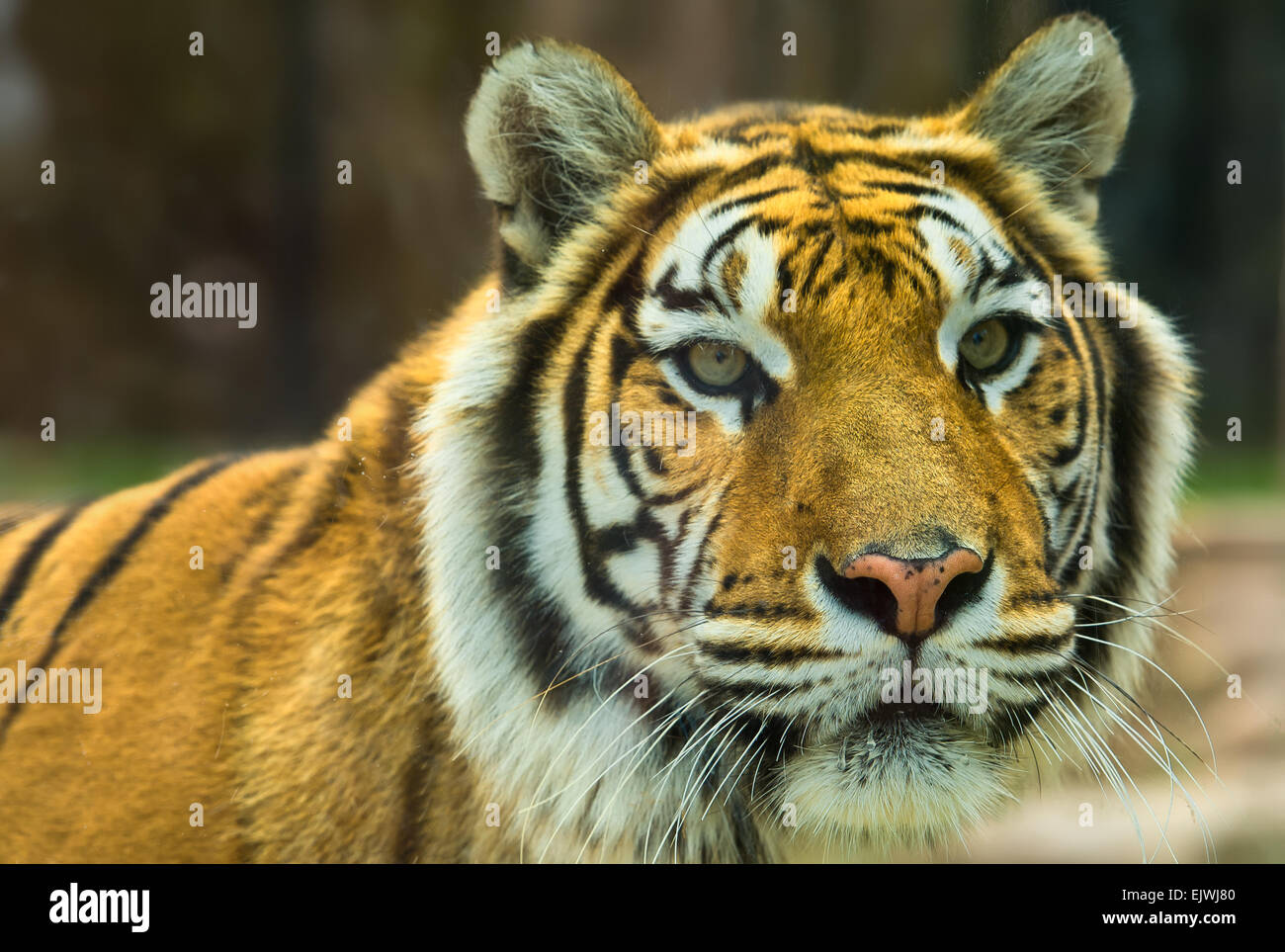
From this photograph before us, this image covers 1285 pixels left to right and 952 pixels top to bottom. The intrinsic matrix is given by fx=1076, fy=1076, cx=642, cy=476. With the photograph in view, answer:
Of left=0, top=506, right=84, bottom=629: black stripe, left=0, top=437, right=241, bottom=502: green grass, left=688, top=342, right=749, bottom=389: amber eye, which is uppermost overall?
left=688, top=342, right=749, bottom=389: amber eye

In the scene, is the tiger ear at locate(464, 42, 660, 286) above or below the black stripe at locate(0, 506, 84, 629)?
above

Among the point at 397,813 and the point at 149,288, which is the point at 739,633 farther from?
the point at 149,288

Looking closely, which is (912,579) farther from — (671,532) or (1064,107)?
(1064,107)

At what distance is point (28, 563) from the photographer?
1815mm

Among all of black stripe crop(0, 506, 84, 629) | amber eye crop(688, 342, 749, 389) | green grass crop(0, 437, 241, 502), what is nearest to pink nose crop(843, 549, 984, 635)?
amber eye crop(688, 342, 749, 389)

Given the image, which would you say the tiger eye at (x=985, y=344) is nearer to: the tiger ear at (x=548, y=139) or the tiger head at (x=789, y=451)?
the tiger head at (x=789, y=451)

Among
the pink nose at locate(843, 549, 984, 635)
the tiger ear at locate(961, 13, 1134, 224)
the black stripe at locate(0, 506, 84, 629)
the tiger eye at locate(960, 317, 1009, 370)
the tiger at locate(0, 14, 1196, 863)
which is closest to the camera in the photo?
the pink nose at locate(843, 549, 984, 635)

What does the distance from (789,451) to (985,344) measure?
0.34 m

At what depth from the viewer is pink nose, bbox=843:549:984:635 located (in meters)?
1.26

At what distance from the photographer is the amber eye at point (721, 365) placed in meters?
1.45

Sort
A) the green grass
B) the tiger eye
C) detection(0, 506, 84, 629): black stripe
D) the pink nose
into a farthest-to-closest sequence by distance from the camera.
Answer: the green grass
detection(0, 506, 84, 629): black stripe
the tiger eye
the pink nose

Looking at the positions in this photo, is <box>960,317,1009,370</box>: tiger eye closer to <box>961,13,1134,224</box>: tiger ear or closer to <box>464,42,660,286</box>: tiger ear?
<box>961,13,1134,224</box>: tiger ear

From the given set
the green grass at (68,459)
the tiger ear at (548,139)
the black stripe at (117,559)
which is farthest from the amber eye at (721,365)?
the green grass at (68,459)
